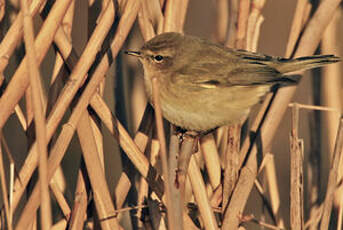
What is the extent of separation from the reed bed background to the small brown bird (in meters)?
0.10

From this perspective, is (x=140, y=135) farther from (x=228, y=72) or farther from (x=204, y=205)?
(x=228, y=72)

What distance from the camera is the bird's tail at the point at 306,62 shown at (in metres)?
2.99

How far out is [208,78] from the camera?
3.24 metres

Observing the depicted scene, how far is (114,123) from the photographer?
2.71m

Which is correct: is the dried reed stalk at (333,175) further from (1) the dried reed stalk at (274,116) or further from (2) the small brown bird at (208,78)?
(2) the small brown bird at (208,78)

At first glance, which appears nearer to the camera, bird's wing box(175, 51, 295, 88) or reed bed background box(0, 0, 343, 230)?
reed bed background box(0, 0, 343, 230)

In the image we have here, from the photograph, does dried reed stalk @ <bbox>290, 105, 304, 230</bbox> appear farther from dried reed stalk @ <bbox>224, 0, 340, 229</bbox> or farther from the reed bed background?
dried reed stalk @ <bbox>224, 0, 340, 229</bbox>

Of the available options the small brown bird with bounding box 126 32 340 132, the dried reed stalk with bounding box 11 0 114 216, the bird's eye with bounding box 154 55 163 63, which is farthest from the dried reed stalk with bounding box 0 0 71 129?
the bird's eye with bounding box 154 55 163 63

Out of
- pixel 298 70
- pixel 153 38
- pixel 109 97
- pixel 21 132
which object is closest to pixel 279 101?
pixel 298 70

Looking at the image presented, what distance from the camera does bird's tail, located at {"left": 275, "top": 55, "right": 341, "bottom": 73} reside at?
2.99 meters

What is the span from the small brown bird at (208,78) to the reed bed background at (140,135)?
0.34 feet

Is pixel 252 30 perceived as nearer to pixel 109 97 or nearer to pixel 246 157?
pixel 246 157

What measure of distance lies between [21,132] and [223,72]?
1932mm

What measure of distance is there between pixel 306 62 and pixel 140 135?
37.9 inches
